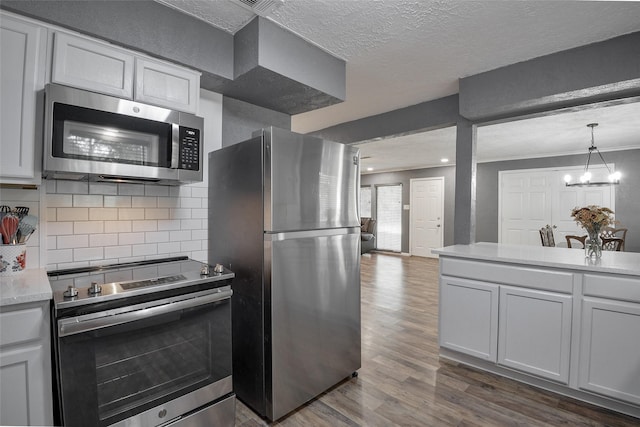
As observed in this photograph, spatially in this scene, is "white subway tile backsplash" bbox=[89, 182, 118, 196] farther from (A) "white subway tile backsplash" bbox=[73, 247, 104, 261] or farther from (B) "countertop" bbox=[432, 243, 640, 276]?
(B) "countertop" bbox=[432, 243, 640, 276]

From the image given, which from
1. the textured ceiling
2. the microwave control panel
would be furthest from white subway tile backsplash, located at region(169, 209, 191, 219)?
the textured ceiling

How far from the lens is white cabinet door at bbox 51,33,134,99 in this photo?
1.47 meters

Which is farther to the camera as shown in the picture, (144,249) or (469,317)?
(469,317)

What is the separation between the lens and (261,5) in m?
1.72

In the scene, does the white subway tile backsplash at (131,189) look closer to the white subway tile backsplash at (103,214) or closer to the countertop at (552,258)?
the white subway tile backsplash at (103,214)

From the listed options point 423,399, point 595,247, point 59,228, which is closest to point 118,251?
point 59,228

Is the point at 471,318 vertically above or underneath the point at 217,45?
underneath

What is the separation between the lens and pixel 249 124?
8.45ft

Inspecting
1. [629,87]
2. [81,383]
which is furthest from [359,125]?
[81,383]

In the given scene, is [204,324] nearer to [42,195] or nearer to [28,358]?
[28,358]

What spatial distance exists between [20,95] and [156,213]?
2.97 ft

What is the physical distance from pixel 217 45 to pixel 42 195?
1.35 meters

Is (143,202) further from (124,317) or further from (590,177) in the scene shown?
(590,177)

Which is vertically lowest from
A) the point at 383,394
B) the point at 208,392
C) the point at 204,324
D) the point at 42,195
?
the point at 383,394
